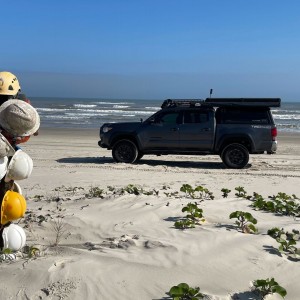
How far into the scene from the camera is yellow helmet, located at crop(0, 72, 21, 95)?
460 centimetres

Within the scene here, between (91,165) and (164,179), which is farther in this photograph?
(91,165)

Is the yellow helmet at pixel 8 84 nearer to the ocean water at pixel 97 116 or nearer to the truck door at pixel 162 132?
the truck door at pixel 162 132

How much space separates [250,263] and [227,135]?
9264mm

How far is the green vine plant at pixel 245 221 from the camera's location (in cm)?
519

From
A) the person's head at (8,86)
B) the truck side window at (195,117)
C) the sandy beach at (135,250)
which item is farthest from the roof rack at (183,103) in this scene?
the person's head at (8,86)

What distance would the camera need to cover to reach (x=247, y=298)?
373 cm

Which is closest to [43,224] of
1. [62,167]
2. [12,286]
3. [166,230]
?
[166,230]

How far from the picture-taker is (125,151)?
13867 mm

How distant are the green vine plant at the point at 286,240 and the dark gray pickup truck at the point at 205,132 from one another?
27.1 feet

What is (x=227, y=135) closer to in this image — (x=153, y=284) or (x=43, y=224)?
(x=43, y=224)

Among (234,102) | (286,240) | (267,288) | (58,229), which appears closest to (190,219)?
(286,240)

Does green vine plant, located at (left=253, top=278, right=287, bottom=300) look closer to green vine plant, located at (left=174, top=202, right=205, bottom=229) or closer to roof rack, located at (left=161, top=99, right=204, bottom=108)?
green vine plant, located at (left=174, top=202, right=205, bottom=229)

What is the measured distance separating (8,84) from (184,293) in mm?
2646

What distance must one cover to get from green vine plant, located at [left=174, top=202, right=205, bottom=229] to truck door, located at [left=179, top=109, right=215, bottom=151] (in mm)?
7807
